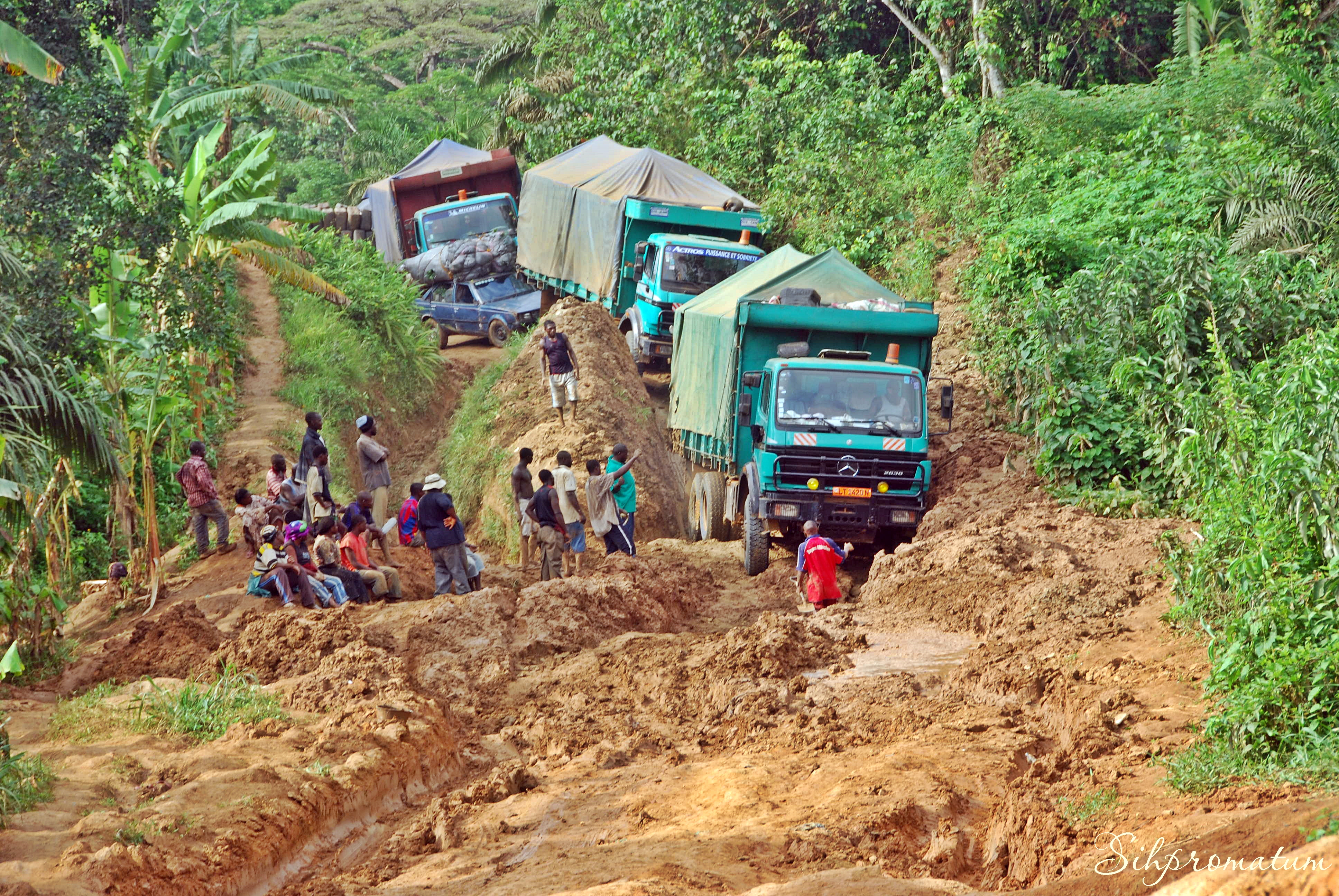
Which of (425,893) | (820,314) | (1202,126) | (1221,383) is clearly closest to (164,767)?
(425,893)

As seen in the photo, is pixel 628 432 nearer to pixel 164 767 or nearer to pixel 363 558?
pixel 363 558

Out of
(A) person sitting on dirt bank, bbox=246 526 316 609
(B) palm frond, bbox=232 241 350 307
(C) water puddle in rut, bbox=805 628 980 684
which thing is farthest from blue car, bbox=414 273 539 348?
(C) water puddle in rut, bbox=805 628 980 684

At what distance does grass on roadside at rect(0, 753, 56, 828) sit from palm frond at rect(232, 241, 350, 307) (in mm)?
12232

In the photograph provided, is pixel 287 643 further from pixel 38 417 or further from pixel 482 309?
pixel 482 309

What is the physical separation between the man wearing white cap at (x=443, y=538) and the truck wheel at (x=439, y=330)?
42.3 feet

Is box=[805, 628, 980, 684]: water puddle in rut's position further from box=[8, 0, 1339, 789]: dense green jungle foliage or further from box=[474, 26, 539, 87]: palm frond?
box=[474, 26, 539, 87]: palm frond

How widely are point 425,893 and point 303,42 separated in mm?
47129

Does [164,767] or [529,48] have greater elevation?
[529,48]

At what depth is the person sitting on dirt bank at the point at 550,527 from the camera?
12.0m

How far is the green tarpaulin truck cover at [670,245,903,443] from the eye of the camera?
14.1m

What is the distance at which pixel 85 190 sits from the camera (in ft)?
41.8

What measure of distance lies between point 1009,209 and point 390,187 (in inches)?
522

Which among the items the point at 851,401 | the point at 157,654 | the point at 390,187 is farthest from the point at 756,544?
the point at 390,187

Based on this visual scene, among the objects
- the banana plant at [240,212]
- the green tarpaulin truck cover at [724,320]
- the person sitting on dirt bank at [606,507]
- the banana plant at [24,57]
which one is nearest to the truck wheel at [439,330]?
the banana plant at [240,212]
